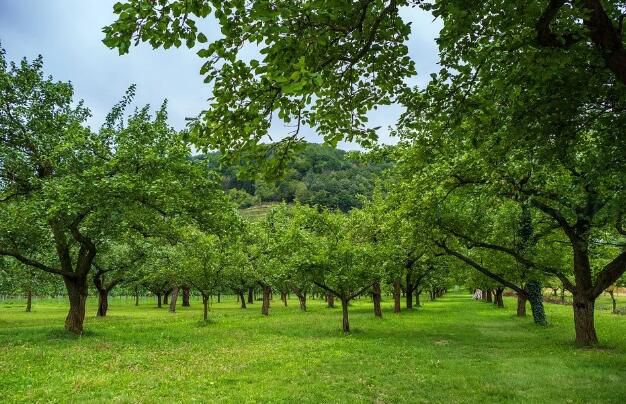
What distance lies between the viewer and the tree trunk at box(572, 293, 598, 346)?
74.1 ft

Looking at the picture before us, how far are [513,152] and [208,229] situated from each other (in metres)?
16.0

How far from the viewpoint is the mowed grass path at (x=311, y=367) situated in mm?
13375

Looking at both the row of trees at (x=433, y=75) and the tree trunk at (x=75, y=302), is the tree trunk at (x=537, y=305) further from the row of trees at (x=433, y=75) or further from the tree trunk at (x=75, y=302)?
the tree trunk at (x=75, y=302)

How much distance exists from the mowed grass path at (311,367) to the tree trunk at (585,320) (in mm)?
772

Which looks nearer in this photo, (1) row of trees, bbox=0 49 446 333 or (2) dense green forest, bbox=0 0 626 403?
(2) dense green forest, bbox=0 0 626 403

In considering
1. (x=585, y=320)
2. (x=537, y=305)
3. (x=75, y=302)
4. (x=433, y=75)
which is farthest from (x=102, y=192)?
(x=537, y=305)

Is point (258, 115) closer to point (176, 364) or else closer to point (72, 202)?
point (176, 364)

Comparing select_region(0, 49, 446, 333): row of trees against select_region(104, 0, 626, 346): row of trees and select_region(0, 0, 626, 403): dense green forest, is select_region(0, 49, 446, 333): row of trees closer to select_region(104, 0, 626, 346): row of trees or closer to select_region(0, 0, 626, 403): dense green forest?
select_region(0, 0, 626, 403): dense green forest

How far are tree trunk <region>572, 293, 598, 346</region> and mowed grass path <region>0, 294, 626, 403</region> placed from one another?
772 millimetres

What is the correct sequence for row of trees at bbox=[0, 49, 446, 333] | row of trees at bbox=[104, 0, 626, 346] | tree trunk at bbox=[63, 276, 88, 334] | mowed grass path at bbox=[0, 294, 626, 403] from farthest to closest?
tree trunk at bbox=[63, 276, 88, 334]
row of trees at bbox=[0, 49, 446, 333]
mowed grass path at bbox=[0, 294, 626, 403]
row of trees at bbox=[104, 0, 626, 346]

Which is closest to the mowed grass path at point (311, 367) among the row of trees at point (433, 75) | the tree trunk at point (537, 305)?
the tree trunk at point (537, 305)

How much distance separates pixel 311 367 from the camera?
1744 centimetres

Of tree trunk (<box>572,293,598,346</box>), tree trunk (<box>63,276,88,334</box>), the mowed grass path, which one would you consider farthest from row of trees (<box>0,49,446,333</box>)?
tree trunk (<box>572,293,598,346</box>)

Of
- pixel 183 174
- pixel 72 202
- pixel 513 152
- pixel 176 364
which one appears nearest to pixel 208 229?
pixel 183 174
